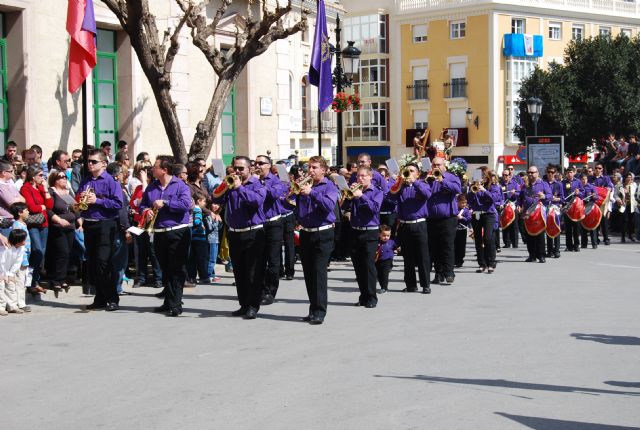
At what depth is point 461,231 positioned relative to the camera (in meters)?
18.7

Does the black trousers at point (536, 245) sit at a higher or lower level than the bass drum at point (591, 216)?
lower

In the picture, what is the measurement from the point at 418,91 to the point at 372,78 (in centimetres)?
381

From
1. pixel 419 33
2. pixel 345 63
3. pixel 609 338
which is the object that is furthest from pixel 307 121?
pixel 609 338

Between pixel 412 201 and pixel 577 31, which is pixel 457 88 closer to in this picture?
pixel 577 31

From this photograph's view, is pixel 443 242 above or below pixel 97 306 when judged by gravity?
above

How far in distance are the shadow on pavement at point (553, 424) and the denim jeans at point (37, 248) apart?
780 centimetres

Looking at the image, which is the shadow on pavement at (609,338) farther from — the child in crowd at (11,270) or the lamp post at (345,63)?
the lamp post at (345,63)

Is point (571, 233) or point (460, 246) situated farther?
point (571, 233)

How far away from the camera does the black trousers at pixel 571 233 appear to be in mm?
22406

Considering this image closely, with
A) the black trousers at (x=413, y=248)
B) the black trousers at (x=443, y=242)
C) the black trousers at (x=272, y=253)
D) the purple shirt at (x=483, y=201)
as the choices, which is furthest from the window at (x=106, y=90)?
the black trousers at (x=413, y=248)

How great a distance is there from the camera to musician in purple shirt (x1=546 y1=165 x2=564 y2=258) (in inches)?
814

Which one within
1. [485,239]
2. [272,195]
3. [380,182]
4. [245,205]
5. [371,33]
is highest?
[371,33]

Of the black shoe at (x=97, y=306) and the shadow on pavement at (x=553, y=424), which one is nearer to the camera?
the shadow on pavement at (x=553, y=424)

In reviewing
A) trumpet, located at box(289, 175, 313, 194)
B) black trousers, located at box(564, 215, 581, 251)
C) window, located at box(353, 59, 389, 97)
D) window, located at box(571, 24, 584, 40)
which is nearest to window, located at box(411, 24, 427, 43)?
window, located at box(353, 59, 389, 97)
